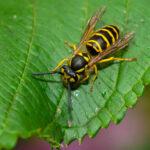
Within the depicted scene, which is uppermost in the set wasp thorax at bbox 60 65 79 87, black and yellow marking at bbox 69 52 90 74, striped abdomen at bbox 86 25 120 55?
A: striped abdomen at bbox 86 25 120 55

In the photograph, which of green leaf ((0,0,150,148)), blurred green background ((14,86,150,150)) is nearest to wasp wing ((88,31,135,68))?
green leaf ((0,0,150,148))

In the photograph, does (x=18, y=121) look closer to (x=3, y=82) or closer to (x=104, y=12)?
(x=3, y=82)

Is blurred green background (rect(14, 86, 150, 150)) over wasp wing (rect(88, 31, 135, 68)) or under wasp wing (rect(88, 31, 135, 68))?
under

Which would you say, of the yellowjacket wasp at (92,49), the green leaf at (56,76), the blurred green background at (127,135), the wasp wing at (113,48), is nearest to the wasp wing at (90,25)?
the yellowjacket wasp at (92,49)

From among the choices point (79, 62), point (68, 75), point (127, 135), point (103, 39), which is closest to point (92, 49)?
point (103, 39)

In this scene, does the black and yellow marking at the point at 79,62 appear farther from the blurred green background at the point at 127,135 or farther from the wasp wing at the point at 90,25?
the blurred green background at the point at 127,135

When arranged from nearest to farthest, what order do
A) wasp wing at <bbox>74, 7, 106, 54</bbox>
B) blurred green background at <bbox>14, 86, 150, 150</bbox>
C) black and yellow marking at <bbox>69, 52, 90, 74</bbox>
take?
black and yellow marking at <bbox>69, 52, 90, 74</bbox> < wasp wing at <bbox>74, 7, 106, 54</bbox> < blurred green background at <bbox>14, 86, 150, 150</bbox>

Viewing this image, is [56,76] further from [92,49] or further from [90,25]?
[90,25]

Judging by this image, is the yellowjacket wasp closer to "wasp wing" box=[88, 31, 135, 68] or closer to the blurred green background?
"wasp wing" box=[88, 31, 135, 68]

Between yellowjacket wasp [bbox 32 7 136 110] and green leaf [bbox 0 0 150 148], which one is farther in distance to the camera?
yellowjacket wasp [bbox 32 7 136 110]

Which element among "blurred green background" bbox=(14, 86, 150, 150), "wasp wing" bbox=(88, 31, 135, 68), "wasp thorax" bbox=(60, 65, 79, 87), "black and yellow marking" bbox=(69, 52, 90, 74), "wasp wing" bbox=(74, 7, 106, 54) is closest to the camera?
"wasp thorax" bbox=(60, 65, 79, 87)
